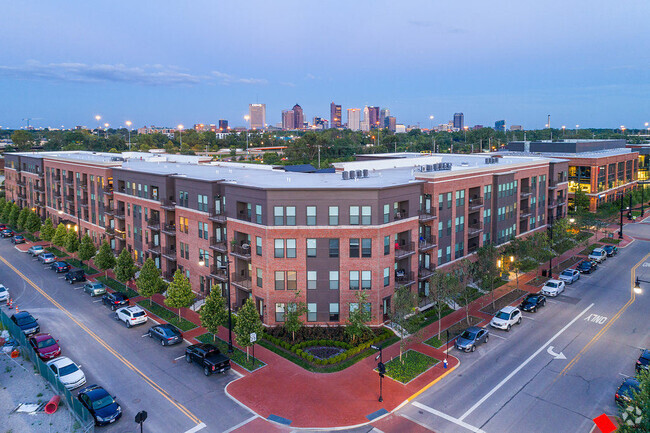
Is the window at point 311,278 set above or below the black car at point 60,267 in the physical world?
above

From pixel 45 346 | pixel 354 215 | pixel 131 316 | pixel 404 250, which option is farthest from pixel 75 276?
pixel 404 250

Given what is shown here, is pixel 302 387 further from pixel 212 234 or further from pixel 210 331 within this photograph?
pixel 212 234

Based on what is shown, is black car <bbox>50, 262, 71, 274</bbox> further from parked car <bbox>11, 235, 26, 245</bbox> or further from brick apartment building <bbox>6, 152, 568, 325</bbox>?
parked car <bbox>11, 235, 26, 245</bbox>

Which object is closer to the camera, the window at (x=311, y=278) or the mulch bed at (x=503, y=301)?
the window at (x=311, y=278)

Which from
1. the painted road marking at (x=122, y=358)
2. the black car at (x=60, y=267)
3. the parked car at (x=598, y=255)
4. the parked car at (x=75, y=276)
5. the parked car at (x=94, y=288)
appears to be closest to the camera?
the painted road marking at (x=122, y=358)

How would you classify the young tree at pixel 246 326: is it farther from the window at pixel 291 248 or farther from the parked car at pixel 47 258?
the parked car at pixel 47 258

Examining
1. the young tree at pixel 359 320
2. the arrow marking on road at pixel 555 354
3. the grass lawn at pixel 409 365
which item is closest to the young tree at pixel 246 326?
the young tree at pixel 359 320

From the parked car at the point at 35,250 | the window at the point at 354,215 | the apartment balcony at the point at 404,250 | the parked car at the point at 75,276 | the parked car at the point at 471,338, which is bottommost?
the parked car at the point at 471,338
